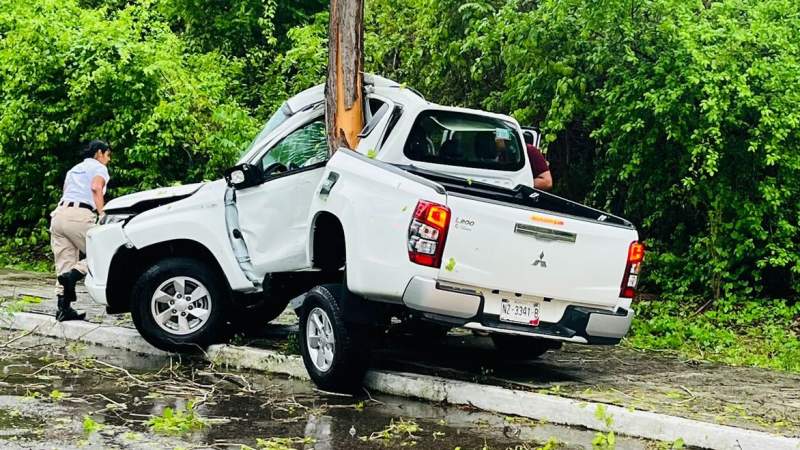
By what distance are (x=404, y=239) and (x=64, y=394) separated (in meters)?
2.60

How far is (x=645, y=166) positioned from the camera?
42.9 feet

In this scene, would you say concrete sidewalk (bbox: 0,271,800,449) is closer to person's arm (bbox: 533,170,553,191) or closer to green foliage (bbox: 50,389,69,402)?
person's arm (bbox: 533,170,553,191)

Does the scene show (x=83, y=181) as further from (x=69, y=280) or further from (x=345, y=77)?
(x=345, y=77)

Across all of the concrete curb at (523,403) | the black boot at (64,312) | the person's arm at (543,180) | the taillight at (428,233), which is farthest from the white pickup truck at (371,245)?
the person's arm at (543,180)

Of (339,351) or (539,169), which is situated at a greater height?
(539,169)

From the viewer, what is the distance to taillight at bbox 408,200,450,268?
7.89m

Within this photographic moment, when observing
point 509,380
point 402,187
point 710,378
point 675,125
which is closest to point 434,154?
point 402,187

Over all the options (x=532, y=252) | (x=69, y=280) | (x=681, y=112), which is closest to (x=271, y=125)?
(x=69, y=280)

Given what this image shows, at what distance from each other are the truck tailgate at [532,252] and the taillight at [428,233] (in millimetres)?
55

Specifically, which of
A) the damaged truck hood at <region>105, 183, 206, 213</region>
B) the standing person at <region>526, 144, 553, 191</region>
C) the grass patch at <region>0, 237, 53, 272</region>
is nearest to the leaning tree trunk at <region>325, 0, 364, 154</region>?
the damaged truck hood at <region>105, 183, 206, 213</region>

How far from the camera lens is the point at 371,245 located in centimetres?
825

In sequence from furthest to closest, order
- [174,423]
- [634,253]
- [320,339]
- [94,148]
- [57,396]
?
1. [94,148]
2. [320,339]
3. [634,253]
4. [57,396]
5. [174,423]

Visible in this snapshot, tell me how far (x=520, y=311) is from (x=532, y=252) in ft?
1.42

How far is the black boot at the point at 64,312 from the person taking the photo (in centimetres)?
1134
